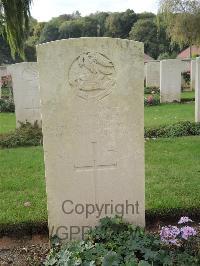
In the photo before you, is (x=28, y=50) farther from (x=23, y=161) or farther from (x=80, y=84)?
(x=80, y=84)

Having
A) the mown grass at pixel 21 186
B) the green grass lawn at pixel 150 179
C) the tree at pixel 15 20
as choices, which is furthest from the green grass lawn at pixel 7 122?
the mown grass at pixel 21 186

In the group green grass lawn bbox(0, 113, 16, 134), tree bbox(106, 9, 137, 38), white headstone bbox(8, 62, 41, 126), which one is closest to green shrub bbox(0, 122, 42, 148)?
white headstone bbox(8, 62, 41, 126)

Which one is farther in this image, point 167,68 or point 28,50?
point 28,50

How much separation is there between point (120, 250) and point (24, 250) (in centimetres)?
117

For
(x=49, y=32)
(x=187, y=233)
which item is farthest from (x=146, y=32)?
(x=187, y=233)

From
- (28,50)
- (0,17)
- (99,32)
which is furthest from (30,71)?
(99,32)

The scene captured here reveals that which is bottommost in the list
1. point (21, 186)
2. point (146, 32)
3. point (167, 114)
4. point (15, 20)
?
point (21, 186)

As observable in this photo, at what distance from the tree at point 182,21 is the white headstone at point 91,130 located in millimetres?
23043

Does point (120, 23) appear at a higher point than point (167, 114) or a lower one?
higher

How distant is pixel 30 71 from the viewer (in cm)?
996

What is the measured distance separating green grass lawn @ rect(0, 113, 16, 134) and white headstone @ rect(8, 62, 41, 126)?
31.9 inches

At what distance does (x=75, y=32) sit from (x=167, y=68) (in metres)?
49.7

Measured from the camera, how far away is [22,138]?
927 centimetres

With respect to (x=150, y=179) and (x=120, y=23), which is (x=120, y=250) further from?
(x=120, y=23)
